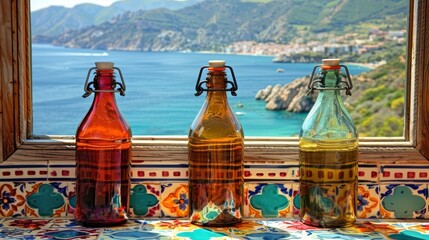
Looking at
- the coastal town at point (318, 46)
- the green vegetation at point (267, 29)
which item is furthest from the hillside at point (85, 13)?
the coastal town at point (318, 46)

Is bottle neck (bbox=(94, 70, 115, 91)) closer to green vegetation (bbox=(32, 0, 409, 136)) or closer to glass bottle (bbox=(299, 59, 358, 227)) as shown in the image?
glass bottle (bbox=(299, 59, 358, 227))

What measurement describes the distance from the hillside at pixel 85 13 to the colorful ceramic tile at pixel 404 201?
821 millimetres

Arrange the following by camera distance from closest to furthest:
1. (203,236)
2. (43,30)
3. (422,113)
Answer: (203,236), (422,113), (43,30)

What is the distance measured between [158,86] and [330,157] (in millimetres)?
688

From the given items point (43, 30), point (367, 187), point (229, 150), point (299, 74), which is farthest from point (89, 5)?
point (367, 187)

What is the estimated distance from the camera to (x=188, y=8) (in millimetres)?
2047

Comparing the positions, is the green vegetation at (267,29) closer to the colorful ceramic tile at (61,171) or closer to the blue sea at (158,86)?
the blue sea at (158,86)

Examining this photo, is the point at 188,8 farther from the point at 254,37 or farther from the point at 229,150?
the point at 229,150

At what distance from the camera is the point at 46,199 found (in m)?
1.57

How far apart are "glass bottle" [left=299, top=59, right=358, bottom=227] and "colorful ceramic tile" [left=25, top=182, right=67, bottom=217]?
0.54 meters

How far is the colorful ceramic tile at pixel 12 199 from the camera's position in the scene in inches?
61.1

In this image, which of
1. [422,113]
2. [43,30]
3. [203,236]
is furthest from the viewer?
[43,30]

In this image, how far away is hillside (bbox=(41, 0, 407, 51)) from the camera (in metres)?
2.06

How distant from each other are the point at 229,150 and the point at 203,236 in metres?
0.19
